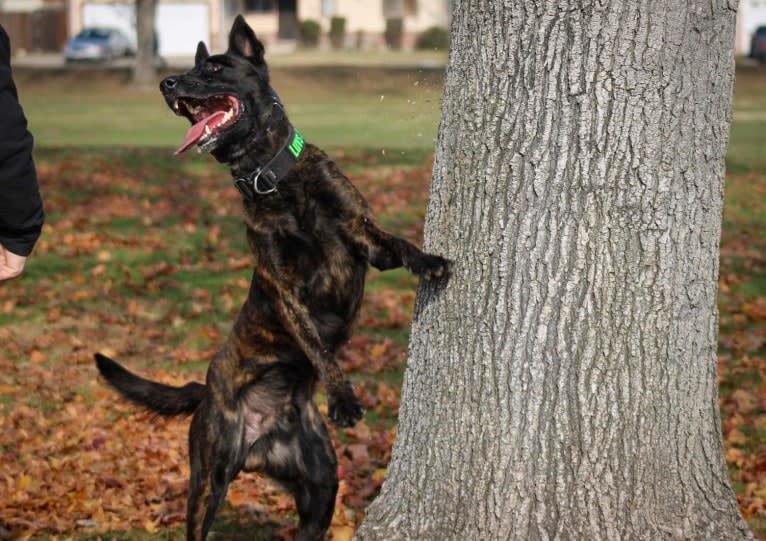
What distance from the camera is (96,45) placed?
2142 inches

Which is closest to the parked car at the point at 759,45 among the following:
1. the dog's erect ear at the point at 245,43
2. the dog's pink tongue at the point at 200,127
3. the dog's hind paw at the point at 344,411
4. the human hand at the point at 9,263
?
the dog's erect ear at the point at 245,43

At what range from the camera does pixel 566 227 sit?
12.1 ft

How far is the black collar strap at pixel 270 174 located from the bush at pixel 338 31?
205 feet

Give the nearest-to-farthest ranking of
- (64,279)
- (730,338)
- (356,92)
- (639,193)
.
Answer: (639,193)
(730,338)
(64,279)
(356,92)

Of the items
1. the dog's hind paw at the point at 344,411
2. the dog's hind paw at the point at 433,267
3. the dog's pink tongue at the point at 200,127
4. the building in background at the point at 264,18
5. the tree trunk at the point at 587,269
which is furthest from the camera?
the building in background at the point at 264,18

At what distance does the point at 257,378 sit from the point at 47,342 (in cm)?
458

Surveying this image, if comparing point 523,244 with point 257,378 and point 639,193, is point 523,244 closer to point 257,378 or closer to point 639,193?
point 639,193

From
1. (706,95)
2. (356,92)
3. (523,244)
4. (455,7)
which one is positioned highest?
(455,7)

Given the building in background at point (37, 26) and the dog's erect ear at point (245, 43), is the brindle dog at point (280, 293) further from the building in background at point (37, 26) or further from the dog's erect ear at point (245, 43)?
the building in background at point (37, 26)

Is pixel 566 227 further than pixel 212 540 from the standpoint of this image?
No

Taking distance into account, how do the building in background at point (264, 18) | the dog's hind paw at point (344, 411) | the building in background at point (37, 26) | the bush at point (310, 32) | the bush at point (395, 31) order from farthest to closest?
the bush at point (310, 32)
the bush at point (395, 31)
the building in background at point (37, 26)
the building in background at point (264, 18)
the dog's hind paw at point (344, 411)

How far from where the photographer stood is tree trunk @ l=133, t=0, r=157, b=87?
4297cm

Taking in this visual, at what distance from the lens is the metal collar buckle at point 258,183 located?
15.5 feet

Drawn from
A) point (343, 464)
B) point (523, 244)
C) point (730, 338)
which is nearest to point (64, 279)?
point (343, 464)
